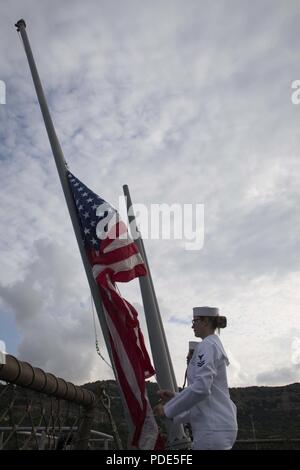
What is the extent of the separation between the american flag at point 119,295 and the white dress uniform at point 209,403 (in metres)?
1.85

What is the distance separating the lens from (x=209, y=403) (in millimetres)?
3029

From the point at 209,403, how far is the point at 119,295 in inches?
101

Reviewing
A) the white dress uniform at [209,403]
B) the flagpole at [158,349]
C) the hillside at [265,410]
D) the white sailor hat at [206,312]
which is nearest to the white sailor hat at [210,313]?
the white sailor hat at [206,312]

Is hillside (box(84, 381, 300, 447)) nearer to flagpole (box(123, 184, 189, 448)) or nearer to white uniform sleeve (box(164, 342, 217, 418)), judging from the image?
flagpole (box(123, 184, 189, 448))

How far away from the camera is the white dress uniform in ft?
9.53

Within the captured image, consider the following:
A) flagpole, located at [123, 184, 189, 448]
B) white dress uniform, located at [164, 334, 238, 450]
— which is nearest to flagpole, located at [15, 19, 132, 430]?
flagpole, located at [123, 184, 189, 448]

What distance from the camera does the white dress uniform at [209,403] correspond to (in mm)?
2906

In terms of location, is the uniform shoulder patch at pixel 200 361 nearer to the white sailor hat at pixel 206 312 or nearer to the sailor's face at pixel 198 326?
the sailor's face at pixel 198 326

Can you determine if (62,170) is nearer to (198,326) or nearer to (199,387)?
(198,326)

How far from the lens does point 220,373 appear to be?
124 inches

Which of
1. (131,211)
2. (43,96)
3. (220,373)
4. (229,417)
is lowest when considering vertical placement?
(229,417)
